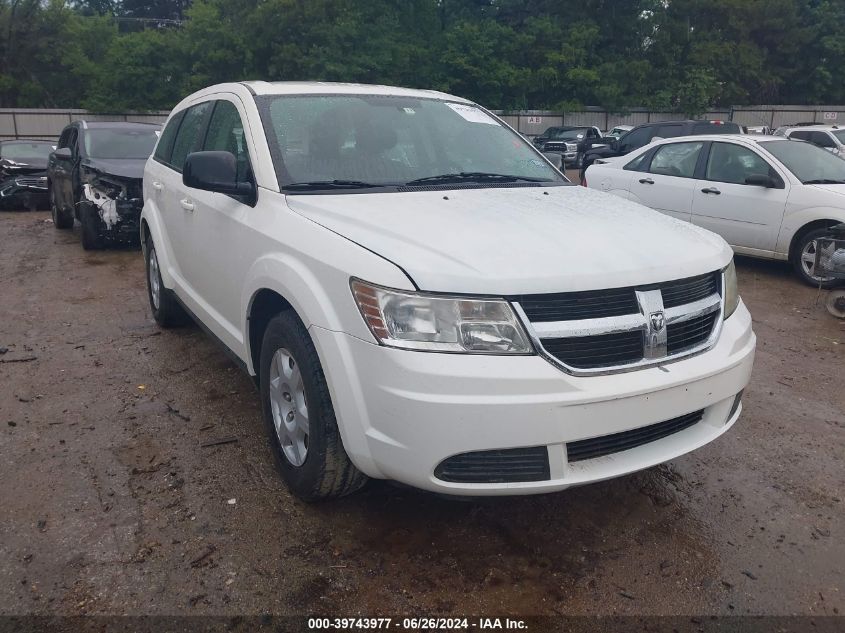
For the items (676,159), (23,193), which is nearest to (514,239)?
(676,159)

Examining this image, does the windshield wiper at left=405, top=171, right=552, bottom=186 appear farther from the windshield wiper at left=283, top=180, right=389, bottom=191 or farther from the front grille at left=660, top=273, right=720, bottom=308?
the front grille at left=660, top=273, right=720, bottom=308

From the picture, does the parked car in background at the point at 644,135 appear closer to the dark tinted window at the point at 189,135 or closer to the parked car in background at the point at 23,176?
the parked car in background at the point at 23,176

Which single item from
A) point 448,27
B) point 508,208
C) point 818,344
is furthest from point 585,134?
point 508,208

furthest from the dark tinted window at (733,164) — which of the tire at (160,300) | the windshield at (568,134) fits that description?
the windshield at (568,134)

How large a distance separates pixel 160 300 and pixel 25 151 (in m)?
11.3

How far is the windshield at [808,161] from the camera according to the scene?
25.6 feet

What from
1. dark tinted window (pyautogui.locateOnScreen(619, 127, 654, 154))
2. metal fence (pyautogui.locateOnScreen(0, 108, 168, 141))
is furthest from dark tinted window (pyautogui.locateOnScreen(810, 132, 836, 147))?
metal fence (pyautogui.locateOnScreen(0, 108, 168, 141))

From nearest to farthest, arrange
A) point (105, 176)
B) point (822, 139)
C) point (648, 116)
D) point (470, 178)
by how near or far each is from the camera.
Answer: point (470, 178)
point (105, 176)
point (822, 139)
point (648, 116)

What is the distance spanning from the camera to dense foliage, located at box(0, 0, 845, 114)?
34.8 metres

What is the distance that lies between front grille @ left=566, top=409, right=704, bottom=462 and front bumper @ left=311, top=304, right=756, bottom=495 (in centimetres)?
2

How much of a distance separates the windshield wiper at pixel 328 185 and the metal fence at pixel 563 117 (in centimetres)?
3048

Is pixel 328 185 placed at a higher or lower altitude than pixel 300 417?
higher

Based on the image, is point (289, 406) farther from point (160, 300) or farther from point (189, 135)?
point (160, 300)

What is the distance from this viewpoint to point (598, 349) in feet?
8.28
